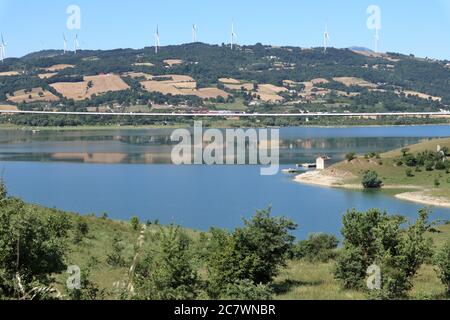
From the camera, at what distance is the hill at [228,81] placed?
5491 cm

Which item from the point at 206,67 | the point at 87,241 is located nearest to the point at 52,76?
the point at 206,67

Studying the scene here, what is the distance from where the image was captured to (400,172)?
2067 cm

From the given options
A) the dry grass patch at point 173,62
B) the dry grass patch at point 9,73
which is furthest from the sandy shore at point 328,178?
the dry grass patch at point 173,62

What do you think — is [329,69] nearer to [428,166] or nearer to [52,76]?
[52,76]

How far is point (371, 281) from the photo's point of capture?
4.23m

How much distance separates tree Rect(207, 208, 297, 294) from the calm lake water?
178 inches

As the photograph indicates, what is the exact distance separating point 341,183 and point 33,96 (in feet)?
131

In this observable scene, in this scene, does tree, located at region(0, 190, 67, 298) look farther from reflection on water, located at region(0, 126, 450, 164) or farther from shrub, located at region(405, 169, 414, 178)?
reflection on water, located at region(0, 126, 450, 164)

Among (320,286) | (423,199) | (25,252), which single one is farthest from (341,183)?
(25,252)

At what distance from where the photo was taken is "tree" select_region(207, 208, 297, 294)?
14.7 ft

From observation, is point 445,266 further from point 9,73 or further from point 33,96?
point 9,73

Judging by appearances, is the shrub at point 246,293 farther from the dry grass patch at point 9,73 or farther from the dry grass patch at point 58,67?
the dry grass patch at point 58,67

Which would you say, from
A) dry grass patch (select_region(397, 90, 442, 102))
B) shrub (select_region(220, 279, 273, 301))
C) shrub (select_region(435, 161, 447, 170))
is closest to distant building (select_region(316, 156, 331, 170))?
shrub (select_region(435, 161, 447, 170))
